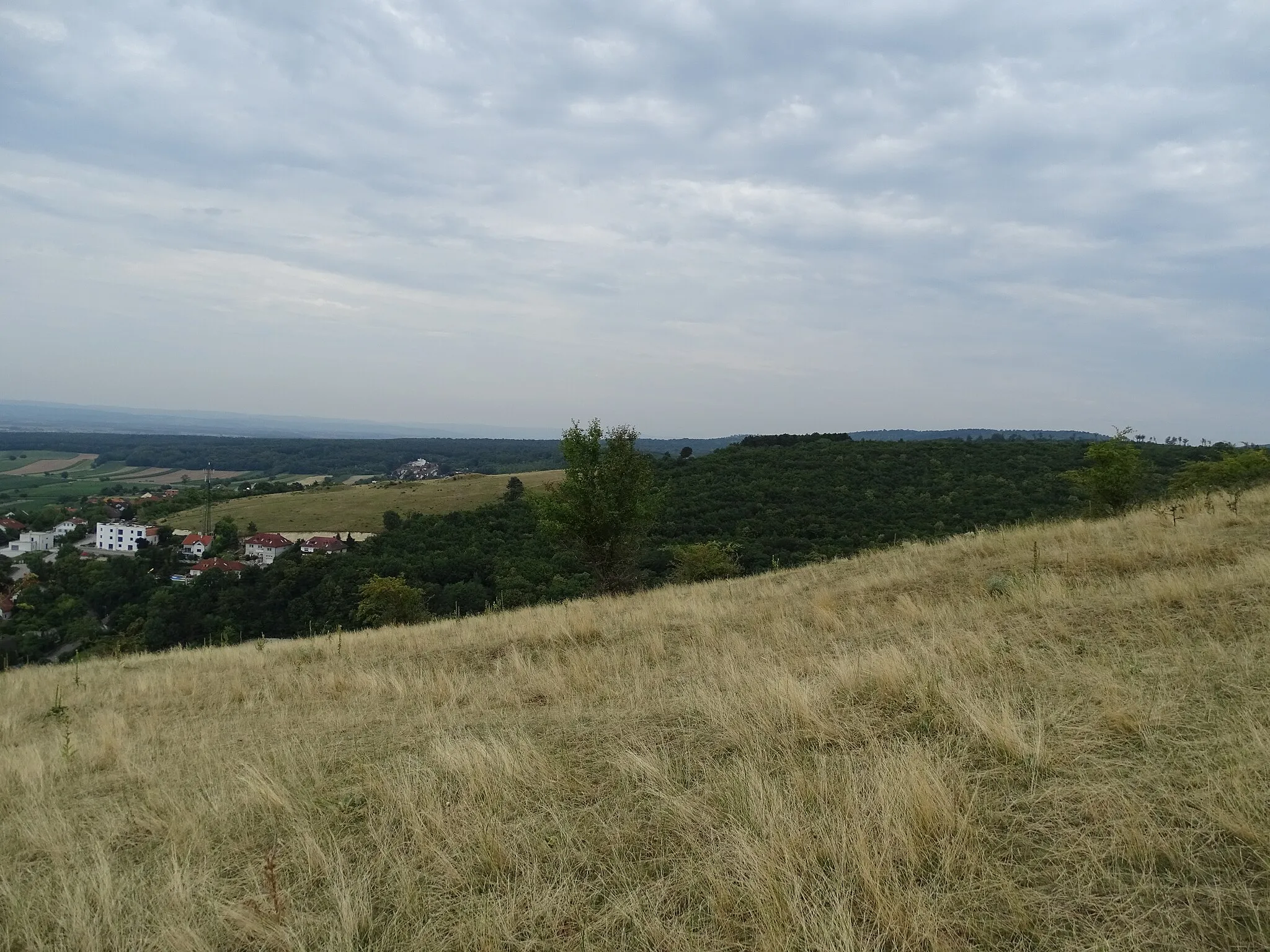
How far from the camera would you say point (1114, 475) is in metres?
20.9

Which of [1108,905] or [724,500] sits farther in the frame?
[724,500]

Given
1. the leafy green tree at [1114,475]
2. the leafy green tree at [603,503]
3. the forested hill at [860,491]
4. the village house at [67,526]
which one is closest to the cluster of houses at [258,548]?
the village house at [67,526]

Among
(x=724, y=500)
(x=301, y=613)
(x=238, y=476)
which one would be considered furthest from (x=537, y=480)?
(x=238, y=476)

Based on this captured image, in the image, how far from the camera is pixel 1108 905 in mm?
2441

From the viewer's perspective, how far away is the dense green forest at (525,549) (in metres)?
32.6

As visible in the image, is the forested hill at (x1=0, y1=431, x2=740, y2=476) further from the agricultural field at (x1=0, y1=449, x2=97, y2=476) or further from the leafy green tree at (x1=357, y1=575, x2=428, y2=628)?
the leafy green tree at (x1=357, y1=575, x2=428, y2=628)

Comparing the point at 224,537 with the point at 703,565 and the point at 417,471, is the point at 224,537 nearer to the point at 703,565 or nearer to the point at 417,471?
the point at 703,565

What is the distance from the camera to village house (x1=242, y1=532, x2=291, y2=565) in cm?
5231

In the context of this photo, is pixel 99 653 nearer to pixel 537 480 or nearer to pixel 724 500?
pixel 724 500

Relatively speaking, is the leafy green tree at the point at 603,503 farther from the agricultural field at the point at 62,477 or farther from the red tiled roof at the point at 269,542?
the agricultural field at the point at 62,477

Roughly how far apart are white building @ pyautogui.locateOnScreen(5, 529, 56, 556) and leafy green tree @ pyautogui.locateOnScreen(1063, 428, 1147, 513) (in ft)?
260

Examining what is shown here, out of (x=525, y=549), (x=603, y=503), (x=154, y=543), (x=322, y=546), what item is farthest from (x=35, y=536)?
(x=603, y=503)

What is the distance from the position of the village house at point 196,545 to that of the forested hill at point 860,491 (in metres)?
38.7

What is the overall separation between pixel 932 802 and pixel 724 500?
4719cm
